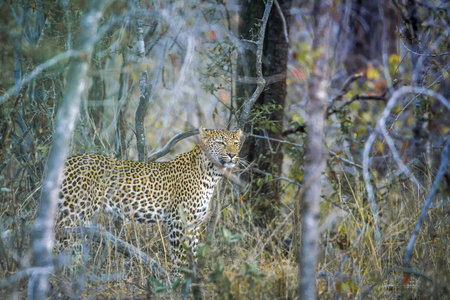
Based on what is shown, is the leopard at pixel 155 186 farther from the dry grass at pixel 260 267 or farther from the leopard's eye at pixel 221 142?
the dry grass at pixel 260 267

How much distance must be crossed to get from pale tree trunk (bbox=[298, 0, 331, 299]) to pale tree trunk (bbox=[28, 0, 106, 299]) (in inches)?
62.4

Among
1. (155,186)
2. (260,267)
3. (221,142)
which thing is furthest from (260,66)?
(260,267)

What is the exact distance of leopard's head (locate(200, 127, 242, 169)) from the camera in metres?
6.22

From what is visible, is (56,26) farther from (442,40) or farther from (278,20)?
(442,40)

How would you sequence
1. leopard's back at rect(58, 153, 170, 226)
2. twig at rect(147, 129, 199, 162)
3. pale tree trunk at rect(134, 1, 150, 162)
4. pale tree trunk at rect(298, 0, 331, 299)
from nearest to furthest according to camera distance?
pale tree trunk at rect(298, 0, 331, 299), leopard's back at rect(58, 153, 170, 226), pale tree trunk at rect(134, 1, 150, 162), twig at rect(147, 129, 199, 162)

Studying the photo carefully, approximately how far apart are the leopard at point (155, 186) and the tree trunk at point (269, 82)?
3.02ft

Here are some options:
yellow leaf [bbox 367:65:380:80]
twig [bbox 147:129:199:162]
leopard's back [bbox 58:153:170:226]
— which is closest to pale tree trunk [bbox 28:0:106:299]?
leopard's back [bbox 58:153:170:226]

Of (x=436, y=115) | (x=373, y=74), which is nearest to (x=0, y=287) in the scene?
(x=436, y=115)

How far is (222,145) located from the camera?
630cm

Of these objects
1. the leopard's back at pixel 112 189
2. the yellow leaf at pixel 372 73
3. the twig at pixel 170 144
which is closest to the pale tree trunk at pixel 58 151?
the leopard's back at pixel 112 189

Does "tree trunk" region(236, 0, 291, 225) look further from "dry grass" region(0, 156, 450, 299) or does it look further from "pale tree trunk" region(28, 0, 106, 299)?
"pale tree trunk" region(28, 0, 106, 299)

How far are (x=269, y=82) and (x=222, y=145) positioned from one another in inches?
53.3

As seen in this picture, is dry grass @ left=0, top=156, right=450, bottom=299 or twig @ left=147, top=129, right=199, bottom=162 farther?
twig @ left=147, top=129, right=199, bottom=162

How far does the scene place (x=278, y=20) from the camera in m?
7.36
